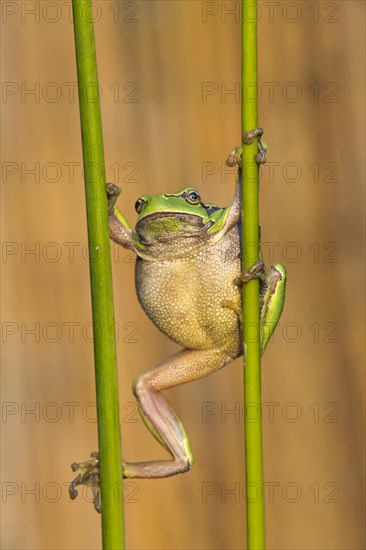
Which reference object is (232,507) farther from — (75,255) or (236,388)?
(75,255)

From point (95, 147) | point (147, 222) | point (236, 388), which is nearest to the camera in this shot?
point (95, 147)

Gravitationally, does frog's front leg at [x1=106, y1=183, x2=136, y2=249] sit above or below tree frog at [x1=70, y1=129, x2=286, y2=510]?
above

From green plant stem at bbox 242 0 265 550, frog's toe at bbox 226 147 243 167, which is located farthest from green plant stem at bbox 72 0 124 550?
frog's toe at bbox 226 147 243 167

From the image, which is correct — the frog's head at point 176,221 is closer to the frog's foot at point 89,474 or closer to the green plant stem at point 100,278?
the frog's foot at point 89,474

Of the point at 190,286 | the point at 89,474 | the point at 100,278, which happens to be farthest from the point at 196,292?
the point at 100,278

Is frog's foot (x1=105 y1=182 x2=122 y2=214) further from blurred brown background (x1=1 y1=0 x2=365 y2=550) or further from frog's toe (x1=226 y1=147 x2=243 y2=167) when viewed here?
blurred brown background (x1=1 y1=0 x2=365 y2=550)

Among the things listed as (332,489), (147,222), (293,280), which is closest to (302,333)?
(293,280)
